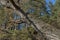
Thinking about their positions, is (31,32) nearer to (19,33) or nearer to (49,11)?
(19,33)

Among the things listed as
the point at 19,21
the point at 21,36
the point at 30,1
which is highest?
the point at 30,1

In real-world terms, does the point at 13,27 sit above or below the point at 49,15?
below

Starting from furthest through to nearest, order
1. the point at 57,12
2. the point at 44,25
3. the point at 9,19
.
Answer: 1. the point at 9,19
2. the point at 57,12
3. the point at 44,25

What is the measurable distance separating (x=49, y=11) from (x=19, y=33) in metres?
0.55

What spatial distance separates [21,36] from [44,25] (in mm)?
552

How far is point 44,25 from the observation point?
104 inches

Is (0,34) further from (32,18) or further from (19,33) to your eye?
(32,18)

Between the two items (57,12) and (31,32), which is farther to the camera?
(31,32)

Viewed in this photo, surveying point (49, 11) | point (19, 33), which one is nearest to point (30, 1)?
point (49, 11)

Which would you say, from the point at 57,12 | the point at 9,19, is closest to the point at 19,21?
the point at 9,19

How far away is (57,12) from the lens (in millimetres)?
2852

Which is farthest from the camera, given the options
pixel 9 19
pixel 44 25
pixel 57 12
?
pixel 9 19

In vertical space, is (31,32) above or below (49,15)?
below

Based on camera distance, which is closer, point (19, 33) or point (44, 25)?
point (44, 25)
